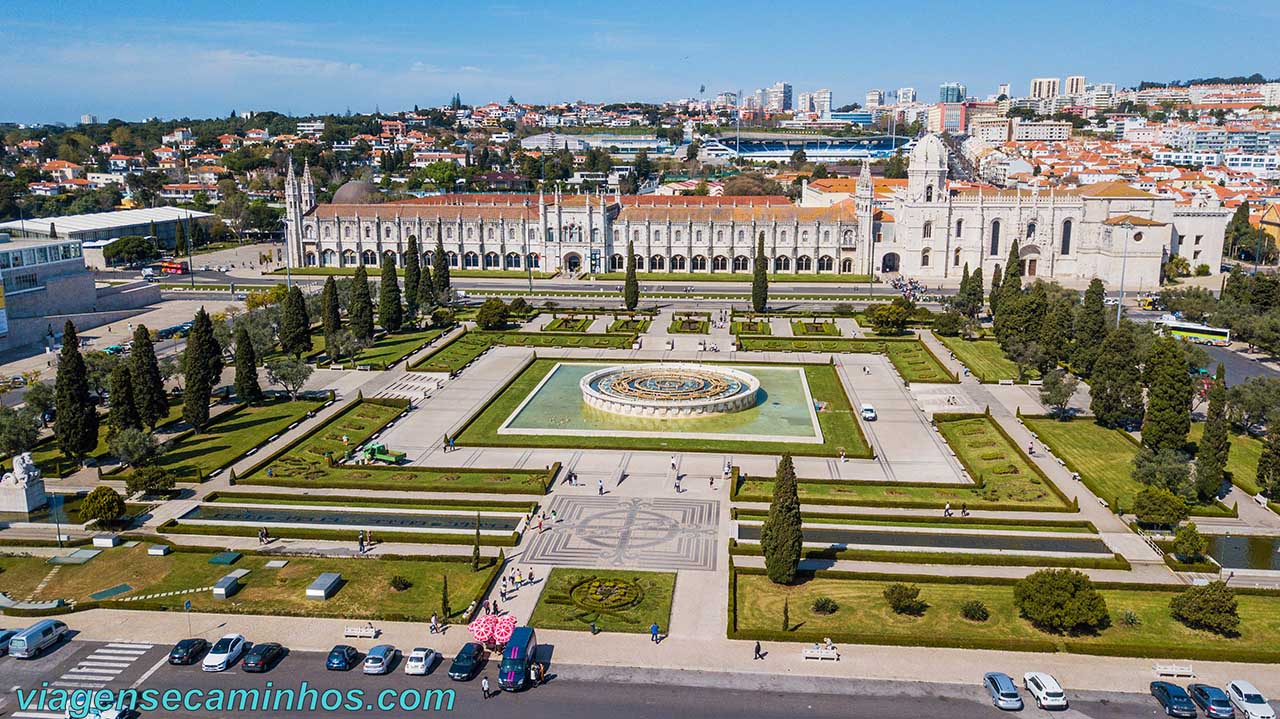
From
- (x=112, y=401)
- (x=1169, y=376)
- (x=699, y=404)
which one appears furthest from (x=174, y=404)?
(x=1169, y=376)

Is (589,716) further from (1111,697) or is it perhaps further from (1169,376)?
(1169,376)

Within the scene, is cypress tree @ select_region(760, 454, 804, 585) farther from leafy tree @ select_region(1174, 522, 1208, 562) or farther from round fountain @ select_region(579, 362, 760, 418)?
round fountain @ select_region(579, 362, 760, 418)

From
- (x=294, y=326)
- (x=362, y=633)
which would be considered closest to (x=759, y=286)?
(x=294, y=326)

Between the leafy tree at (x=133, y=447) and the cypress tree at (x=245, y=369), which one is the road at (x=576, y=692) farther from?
the cypress tree at (x=245, y=369)

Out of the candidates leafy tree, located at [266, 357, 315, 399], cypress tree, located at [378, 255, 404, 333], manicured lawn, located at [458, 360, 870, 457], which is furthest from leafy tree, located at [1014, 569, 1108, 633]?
cypress tree, located at [378, 255, 404, 333]

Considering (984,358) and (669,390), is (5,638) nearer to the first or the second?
(669,390)

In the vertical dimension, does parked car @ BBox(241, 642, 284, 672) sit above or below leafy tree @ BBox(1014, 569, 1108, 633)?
below

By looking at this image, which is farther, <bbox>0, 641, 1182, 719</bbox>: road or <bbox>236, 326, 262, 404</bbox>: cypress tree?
<bbox>236, 326, 262, 404</bbox>: cypress tree
